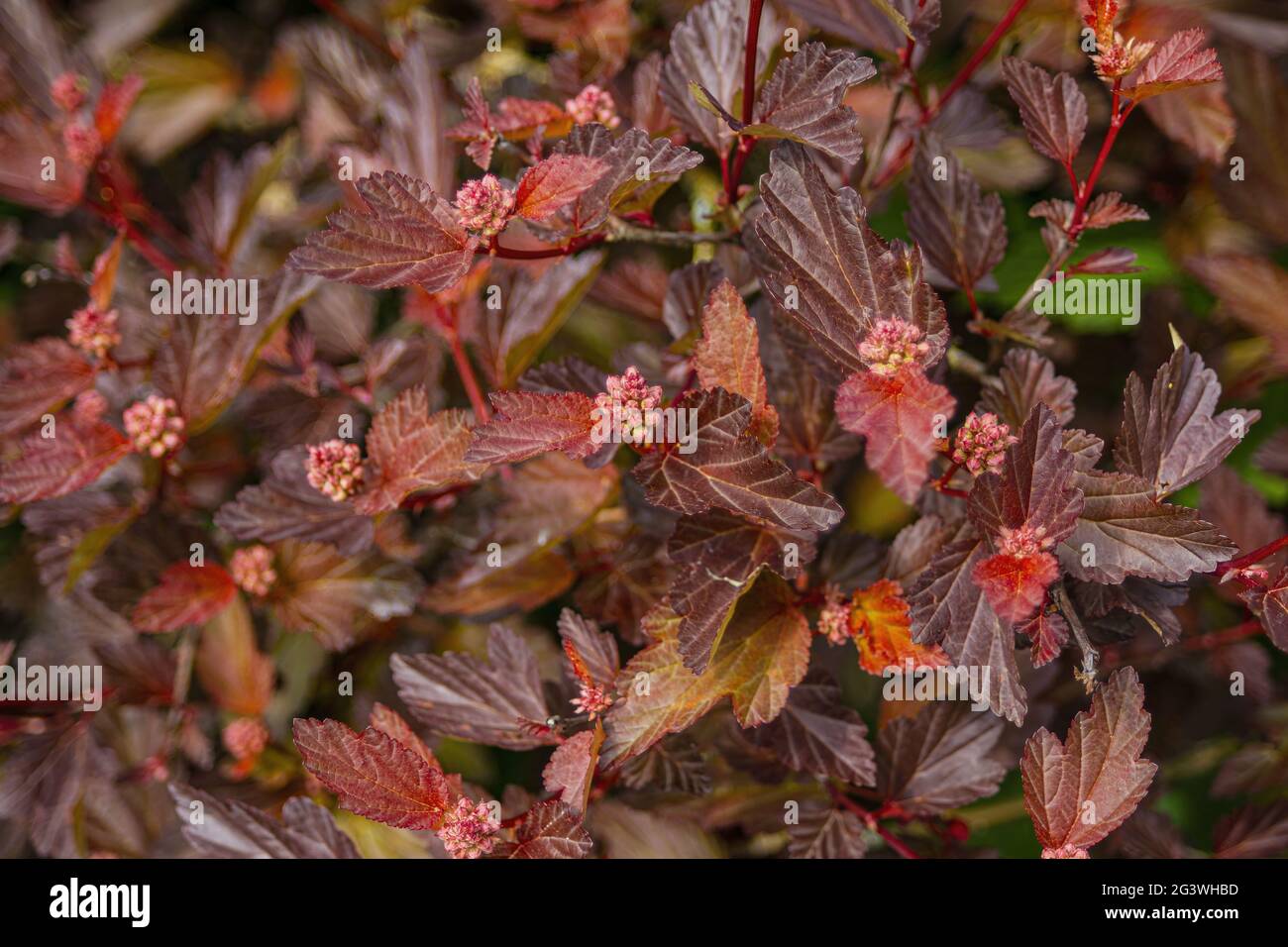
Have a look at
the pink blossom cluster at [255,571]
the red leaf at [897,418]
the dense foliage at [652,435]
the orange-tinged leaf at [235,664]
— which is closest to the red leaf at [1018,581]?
the dense foliage at [652,435]

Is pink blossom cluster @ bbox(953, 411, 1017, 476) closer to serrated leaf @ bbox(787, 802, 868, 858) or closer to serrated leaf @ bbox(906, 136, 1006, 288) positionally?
serrated leaf @ bbox(906, 136, 1006, 288)

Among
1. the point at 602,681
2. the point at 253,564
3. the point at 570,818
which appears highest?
the point at 253,564

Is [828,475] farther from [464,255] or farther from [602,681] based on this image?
[464,255]

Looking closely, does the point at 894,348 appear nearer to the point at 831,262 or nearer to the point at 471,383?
the point at 831,262

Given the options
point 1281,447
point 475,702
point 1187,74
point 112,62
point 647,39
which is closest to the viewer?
point 1187,74

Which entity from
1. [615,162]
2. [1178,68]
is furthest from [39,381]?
[1178,68]

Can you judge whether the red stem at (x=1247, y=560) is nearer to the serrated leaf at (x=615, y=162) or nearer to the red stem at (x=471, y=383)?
the serrated leaf at (x=615, y=162)

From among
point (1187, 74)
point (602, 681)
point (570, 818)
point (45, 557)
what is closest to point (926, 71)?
point (1187, 74)
